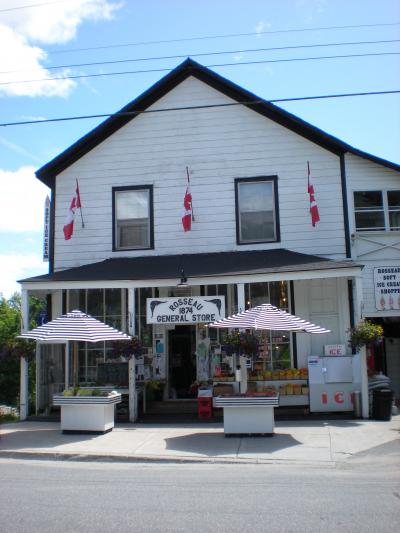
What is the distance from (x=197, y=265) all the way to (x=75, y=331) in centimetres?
386

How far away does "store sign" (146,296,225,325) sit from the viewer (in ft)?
43.9

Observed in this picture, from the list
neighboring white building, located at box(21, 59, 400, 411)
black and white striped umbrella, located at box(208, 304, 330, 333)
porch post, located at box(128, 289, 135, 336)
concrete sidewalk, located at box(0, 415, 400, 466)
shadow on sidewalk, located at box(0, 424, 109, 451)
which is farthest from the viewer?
neighboring white building, located at box(21, 59, 400, 411)

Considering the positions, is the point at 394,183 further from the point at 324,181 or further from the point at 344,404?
the point at 344,404

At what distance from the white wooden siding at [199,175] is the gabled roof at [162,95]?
0.16 meters

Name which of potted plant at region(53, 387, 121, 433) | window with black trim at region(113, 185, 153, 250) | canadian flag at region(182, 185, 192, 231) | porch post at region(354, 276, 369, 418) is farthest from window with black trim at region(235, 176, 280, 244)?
potted plant at region(53, 387, 121, 433)

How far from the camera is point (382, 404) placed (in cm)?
1258

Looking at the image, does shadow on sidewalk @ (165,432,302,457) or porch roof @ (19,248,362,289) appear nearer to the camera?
shadow on sidewalk @ (165,432,302,457)

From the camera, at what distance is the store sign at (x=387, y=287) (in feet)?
48.8

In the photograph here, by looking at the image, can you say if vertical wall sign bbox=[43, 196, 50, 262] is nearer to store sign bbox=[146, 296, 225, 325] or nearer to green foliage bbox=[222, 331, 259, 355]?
store sign bbox=[146, 296, 225, 325]

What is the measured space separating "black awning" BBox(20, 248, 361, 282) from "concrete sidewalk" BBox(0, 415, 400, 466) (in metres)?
3.40

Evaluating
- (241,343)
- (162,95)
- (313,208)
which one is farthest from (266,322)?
(162,95)

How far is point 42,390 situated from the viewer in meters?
15.1

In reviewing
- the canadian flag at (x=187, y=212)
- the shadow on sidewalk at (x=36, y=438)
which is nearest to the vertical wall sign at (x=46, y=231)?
the canadian flag at (x=187, y=212)

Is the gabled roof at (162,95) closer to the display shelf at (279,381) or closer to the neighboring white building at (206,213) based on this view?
the neighboring white building at (206,213)
